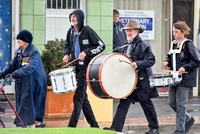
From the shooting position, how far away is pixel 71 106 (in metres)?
10.4

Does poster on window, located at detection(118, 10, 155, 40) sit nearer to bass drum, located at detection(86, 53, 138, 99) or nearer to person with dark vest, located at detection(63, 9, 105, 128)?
person with dark vest, located at detection(63, 9, 105, 128)

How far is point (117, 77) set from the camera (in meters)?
7.63

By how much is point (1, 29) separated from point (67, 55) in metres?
5.27

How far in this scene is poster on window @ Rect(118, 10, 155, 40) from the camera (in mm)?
14094

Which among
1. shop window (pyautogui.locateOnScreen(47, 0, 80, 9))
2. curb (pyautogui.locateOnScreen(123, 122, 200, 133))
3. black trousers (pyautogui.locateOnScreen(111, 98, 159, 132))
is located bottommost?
curb (pyautogui.locateOnScreen(123, 122, 200, 133))

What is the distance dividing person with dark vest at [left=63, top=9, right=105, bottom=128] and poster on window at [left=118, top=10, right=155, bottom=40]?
560 cm

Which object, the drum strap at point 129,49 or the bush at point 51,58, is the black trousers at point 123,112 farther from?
the bush at point 51,58

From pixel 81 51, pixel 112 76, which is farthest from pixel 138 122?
pixel 112 76

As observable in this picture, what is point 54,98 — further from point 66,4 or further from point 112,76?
point 66,4

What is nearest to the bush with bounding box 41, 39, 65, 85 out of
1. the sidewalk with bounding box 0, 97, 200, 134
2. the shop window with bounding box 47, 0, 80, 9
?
the sidewalk with bounding box 0, 97, 200, 134

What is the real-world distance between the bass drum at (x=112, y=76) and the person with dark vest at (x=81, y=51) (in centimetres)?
74

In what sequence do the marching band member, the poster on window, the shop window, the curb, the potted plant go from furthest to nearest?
the poster on window < the shop window < the potted plant < the curb < the marching band member

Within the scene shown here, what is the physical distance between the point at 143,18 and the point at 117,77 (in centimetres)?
691

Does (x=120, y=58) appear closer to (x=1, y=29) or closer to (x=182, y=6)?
(x=1, y=29)
